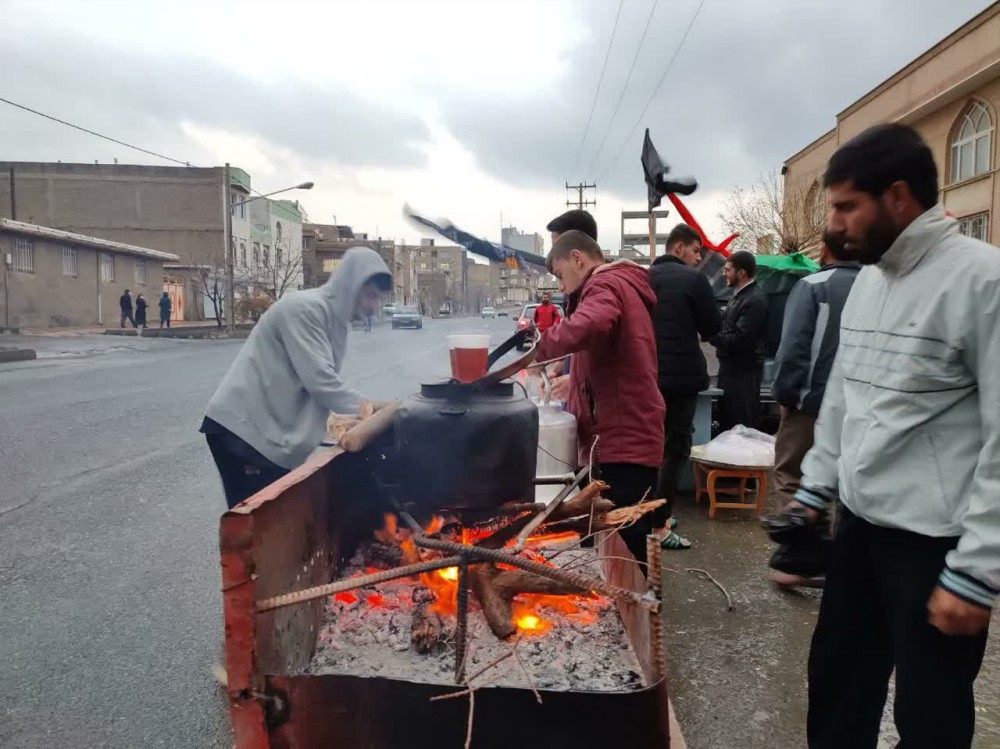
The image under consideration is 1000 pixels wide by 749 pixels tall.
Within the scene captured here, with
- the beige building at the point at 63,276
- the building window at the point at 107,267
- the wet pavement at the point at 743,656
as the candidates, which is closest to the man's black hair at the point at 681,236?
the wet pavement at the point at 743,656

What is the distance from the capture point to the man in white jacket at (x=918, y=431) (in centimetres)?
148

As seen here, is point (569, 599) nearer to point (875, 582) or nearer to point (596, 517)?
point (596, 517)

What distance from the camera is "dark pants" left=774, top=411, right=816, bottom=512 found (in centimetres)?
410

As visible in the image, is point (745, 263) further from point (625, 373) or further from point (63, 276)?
point (63, 276)

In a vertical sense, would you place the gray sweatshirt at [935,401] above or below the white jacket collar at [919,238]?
below

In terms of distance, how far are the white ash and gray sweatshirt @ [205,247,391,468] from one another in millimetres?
795

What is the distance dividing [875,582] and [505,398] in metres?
1.36

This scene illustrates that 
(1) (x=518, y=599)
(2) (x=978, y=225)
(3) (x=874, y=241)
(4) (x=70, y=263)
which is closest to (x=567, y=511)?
(1) (x=518, y=599)

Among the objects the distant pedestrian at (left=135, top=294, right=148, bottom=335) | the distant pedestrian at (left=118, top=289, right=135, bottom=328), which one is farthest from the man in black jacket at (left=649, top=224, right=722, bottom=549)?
the distant pedestrian at (left=118, top=289, right=135, bottom=328)

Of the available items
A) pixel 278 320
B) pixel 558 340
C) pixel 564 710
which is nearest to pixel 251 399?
pixel 278 320

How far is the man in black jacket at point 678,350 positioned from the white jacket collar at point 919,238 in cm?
262

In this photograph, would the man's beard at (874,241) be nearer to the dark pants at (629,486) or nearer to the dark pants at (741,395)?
the dark pants at (629,486)

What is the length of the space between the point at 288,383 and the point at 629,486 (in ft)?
5.32

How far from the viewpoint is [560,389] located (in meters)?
4.25
